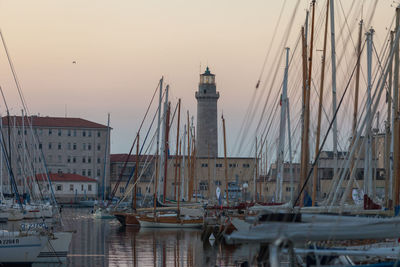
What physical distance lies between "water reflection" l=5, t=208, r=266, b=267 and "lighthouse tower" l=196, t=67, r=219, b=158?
2659 inches

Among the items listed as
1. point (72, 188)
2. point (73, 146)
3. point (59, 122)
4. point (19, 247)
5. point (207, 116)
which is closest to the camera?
point (19, 247)

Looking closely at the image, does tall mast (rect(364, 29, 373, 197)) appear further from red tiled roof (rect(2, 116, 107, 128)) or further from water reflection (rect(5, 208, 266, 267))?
red tiled roof (rect(2, 116, 107, 128))

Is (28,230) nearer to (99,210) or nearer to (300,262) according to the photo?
(300,262)

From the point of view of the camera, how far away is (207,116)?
124 m

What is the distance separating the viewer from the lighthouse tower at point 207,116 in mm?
123312

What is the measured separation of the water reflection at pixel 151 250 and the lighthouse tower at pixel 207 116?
67.5 meters

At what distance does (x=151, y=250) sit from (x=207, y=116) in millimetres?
83071

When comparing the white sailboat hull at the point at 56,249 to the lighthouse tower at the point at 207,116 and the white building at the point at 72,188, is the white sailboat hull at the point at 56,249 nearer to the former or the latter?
the lighthouse tower at the point at 207,116

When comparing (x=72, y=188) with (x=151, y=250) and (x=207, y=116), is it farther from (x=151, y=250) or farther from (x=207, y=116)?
(x=151, y=250)

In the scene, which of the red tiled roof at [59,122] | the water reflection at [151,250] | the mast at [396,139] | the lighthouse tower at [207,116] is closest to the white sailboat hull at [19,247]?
the water reflection at [151,250]

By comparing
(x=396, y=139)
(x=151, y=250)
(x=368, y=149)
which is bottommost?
(x=151, y=250)

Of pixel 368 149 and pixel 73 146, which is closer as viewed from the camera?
pixel 368 149

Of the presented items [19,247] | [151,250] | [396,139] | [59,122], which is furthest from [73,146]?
[396,139]

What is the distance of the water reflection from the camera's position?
115 ft
